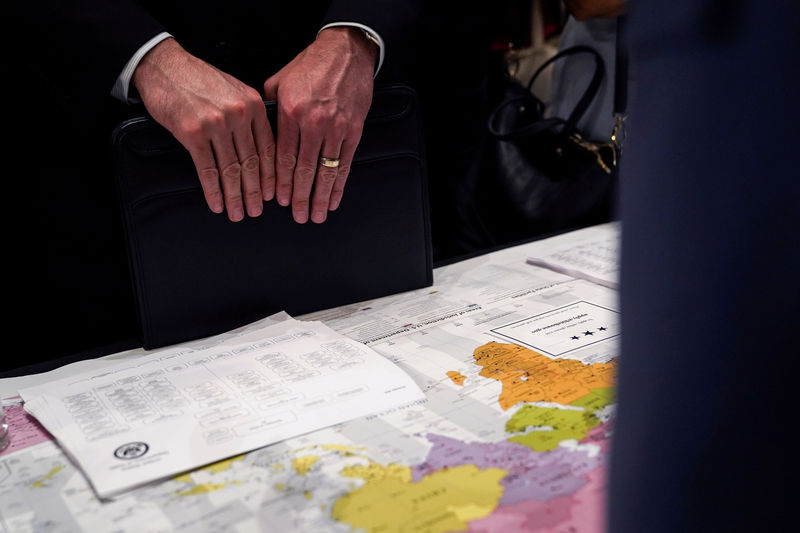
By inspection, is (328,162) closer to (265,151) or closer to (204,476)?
(265,151)

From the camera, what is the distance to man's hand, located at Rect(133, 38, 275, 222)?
33.3 inches

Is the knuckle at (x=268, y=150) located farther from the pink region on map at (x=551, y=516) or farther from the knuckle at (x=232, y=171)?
the pink region on map at (x=551, y=516)

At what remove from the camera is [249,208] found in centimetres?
91

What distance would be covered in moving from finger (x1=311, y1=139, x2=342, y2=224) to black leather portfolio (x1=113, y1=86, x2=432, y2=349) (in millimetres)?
26

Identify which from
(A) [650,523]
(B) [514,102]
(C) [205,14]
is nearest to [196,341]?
(C) [205,14]

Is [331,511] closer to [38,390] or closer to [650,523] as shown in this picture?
[650,523]

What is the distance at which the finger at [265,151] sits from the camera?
34.3 inches

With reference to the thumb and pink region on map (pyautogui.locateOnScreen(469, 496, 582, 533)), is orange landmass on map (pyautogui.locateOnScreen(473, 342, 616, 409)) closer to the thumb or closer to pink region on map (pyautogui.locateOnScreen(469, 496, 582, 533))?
pink region on map (pyautogui.locateOnScreen(469, 496, 582, 533))

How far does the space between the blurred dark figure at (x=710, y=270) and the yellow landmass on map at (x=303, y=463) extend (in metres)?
0.32

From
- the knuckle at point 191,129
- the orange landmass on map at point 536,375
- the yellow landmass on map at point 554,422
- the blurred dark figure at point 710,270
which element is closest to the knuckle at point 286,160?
the knuckle at point 191,129

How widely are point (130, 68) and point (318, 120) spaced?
249 millimetres

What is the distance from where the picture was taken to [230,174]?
870 mm

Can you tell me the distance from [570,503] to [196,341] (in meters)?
0.55

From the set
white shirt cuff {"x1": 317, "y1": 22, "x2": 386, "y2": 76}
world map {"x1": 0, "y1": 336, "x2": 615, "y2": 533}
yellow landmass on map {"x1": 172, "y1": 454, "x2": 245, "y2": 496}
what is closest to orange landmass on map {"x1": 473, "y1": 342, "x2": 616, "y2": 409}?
world map {"x1": 0, "y1": 336, "x2": 615, "y2": 533}
